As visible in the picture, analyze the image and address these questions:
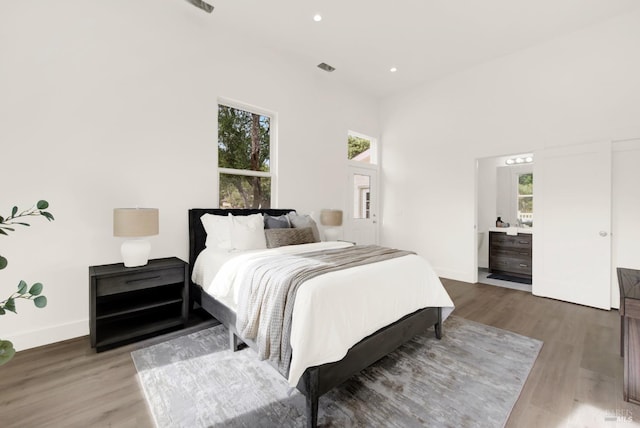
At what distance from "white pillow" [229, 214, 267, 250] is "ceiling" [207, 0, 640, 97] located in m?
2.50

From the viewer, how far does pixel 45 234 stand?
101 inches

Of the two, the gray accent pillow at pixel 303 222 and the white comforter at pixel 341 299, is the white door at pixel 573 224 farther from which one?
the gray accent pillow at pixel 303 222

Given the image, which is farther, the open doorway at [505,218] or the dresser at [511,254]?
the open doorway at [505,218]

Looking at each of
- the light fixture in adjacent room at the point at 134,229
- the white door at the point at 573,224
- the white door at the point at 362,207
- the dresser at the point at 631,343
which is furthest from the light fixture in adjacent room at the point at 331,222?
the dresser at the point at 631,343

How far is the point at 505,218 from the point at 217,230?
557cm

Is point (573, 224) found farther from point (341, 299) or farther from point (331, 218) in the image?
point (341, 299)

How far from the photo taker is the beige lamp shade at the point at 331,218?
461cm

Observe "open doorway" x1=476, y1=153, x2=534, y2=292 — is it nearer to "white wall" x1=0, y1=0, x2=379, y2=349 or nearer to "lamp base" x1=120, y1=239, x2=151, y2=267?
"white wall" x1=0, y1=0, x2=379, y2=349

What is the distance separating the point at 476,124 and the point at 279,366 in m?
4.70

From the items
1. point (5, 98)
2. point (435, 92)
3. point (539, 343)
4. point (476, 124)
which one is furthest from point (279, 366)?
point (435, 92)

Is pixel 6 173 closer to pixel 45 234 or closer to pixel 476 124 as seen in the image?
pixel 45 234

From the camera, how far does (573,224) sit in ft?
12.2

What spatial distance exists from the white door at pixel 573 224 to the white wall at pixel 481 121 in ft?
0.89

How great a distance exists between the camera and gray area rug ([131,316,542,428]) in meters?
1.68
